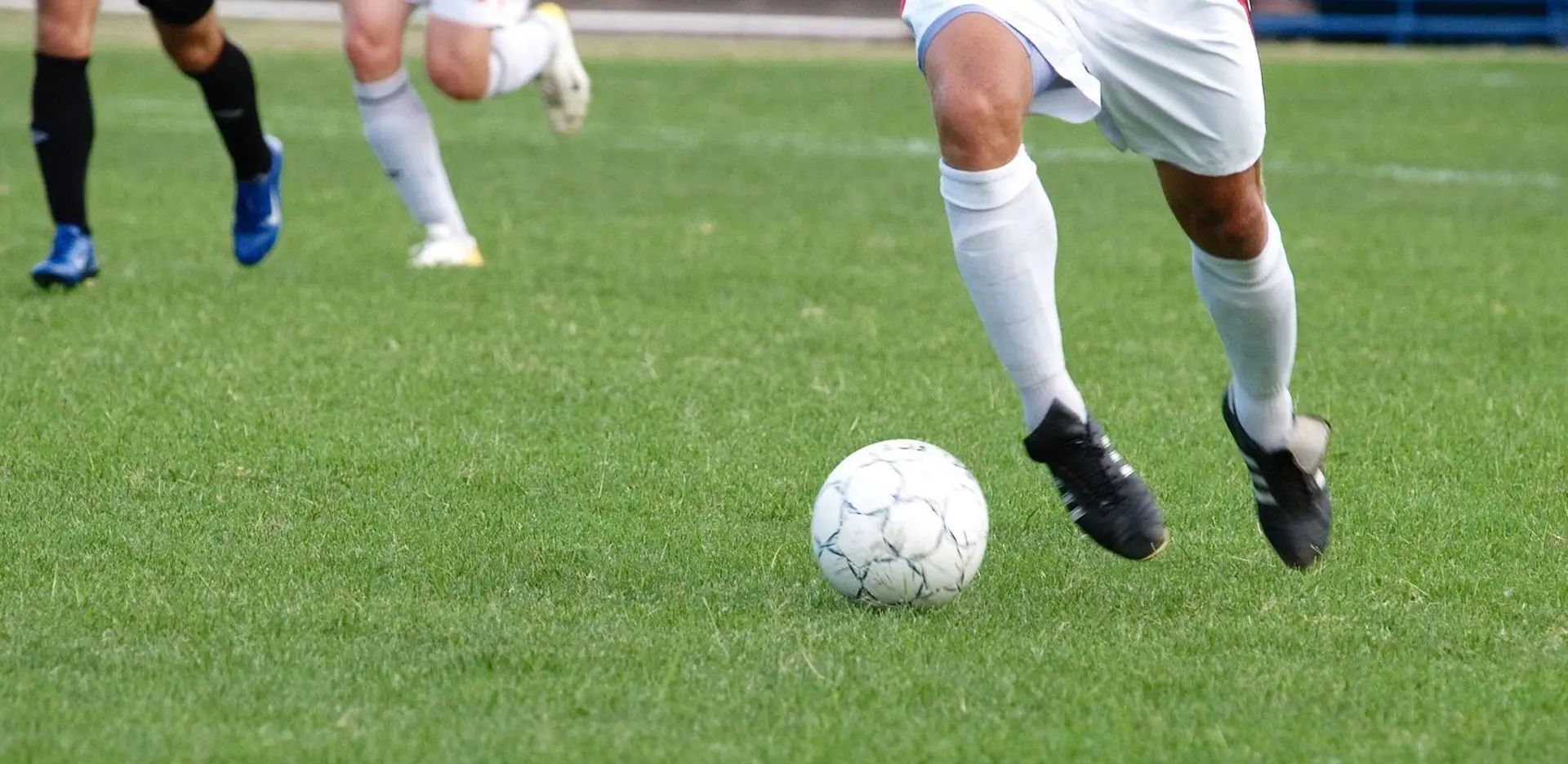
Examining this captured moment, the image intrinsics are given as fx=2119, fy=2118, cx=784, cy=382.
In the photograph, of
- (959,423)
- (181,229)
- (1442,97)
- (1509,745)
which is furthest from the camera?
(1442,97)

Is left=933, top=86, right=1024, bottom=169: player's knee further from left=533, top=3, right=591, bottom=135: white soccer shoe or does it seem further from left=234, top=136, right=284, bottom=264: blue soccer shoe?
left=533, top=3, right=591, bottom=135: white soccer shoe

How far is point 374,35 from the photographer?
6582 millimetres

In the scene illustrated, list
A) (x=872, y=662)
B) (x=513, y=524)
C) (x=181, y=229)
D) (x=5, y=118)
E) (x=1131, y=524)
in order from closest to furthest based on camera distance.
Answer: (x=872, y=662), (x=1131, y=524), (x=513, y=524), (x=181, y=229), (x=5, y=118)

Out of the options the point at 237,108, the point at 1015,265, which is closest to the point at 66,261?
the point at 237,108

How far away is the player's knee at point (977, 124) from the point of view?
9.81ft

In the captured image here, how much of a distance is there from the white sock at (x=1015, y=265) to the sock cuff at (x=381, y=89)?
13.0ft

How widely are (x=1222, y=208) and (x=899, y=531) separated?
744 millimetres

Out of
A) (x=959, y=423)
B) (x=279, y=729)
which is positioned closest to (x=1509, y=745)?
(x=279, y=729)

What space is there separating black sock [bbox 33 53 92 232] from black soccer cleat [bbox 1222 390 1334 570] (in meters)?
3.75

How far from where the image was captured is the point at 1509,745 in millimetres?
2535

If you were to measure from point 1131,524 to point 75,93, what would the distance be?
4.00 metres

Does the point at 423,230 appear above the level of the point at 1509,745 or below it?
below

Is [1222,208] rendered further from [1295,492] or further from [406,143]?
[406,143]

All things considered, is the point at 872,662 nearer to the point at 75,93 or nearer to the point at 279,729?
the point at 279,729
